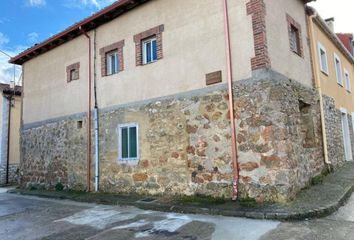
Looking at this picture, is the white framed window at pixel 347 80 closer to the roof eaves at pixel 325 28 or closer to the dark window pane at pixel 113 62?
the roof eaves at pixel 325 28

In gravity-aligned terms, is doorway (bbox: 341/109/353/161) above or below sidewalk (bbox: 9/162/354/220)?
above

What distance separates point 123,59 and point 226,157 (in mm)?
5251

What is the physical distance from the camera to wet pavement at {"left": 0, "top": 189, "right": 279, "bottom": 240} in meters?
5.92

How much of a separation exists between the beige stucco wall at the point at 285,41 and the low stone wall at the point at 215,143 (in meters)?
0.45

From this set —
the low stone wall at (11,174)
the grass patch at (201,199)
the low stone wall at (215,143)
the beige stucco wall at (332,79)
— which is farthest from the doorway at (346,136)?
the low stone wall at (11,174)

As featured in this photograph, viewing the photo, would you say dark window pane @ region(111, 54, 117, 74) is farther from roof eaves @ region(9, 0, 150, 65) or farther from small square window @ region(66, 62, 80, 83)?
small square window @ region(66, 62, 80, 83)

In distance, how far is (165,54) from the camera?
32.7 ft

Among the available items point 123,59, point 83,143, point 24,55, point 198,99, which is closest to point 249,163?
point 198,99

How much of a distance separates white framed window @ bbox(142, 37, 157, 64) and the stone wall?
6433mm

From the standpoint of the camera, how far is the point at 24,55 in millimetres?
15266

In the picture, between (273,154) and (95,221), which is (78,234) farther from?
(273,154)

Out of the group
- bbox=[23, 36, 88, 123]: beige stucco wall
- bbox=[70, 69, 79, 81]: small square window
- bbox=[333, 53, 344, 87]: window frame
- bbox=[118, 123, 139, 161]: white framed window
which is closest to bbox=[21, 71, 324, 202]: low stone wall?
bbox=[118, 123, 139, 161]: white framed window

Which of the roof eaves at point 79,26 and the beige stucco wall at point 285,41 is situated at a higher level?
the roof eaves at point 79,26

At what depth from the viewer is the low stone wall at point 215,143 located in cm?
775
